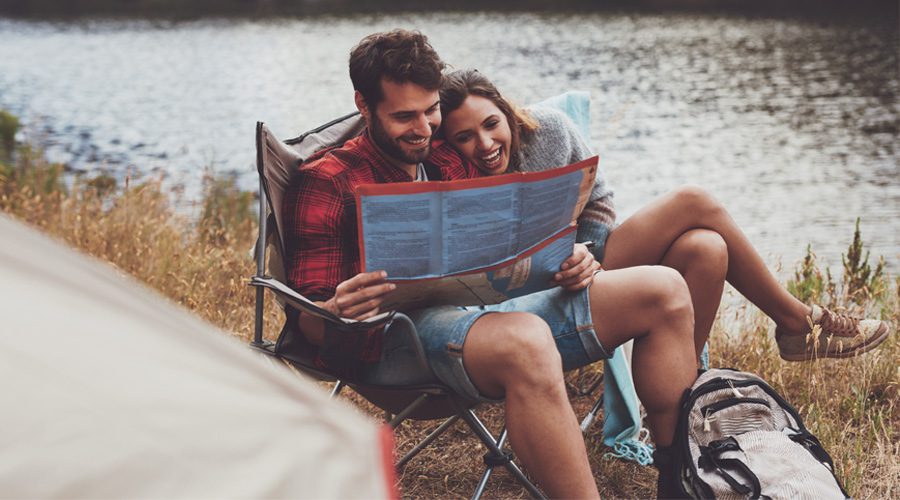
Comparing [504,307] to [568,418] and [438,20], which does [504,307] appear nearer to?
[568,418]

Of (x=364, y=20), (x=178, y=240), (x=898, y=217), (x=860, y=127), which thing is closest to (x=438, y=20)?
(x=364, y=20)

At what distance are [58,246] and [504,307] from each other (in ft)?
4.12

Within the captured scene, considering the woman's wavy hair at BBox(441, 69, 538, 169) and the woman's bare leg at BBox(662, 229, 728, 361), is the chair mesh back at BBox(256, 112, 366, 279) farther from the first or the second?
the woman's bare leg at BBox(662, 229, 728, 361)

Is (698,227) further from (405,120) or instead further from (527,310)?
(405,120)

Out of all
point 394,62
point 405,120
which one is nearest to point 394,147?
point 405,120

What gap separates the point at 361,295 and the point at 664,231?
2.99 feet

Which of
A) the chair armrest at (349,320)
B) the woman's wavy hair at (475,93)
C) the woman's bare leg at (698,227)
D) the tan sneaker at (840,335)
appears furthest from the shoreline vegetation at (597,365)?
the woman's wavy hair at (475,93)

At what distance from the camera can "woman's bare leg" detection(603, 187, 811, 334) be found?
2.46 m

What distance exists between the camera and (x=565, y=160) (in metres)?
2.68

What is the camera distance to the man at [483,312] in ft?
6.27

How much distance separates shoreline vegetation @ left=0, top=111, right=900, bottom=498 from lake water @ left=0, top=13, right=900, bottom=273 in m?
1.18

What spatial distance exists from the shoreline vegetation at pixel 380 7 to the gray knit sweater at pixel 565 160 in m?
23.4

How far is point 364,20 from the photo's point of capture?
26.4 m

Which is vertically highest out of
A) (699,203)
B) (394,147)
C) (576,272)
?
(394,147)
